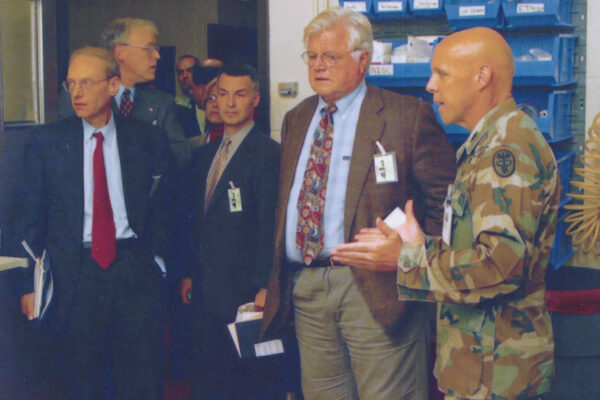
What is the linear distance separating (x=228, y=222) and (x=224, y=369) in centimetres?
71

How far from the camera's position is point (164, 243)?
293 cm

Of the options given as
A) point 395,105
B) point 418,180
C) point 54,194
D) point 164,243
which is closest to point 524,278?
point 418,180

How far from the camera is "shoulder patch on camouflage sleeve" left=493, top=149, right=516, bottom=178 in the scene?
1.65 metres

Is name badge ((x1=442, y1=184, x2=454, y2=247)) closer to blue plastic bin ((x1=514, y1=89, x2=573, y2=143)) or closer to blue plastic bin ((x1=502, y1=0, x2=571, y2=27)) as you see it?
blue plastic bin ((x1=514, y1=89, x2=573, y2=143))

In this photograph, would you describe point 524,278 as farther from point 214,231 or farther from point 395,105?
point 214,231

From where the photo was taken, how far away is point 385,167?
236 cm

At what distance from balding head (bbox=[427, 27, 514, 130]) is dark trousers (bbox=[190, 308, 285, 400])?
5.05ft

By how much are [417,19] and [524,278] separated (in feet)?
6.24

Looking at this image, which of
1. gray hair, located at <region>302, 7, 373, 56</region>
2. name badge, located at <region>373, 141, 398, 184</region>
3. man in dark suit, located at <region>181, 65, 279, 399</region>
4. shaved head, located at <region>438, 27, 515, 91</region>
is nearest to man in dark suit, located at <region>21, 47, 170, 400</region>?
man in dark suit, located at <region>181, 65, 279, 399</region>

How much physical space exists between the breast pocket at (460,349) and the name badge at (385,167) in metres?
0.59

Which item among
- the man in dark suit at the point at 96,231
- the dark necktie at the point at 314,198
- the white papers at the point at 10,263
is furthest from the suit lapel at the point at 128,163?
the dark necktie at the point at 314,198

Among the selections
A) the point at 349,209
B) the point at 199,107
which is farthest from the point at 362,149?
the point at 199,107

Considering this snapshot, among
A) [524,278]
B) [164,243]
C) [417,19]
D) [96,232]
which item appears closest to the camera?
[524,278]

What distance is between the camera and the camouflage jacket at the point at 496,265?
1648 mm
